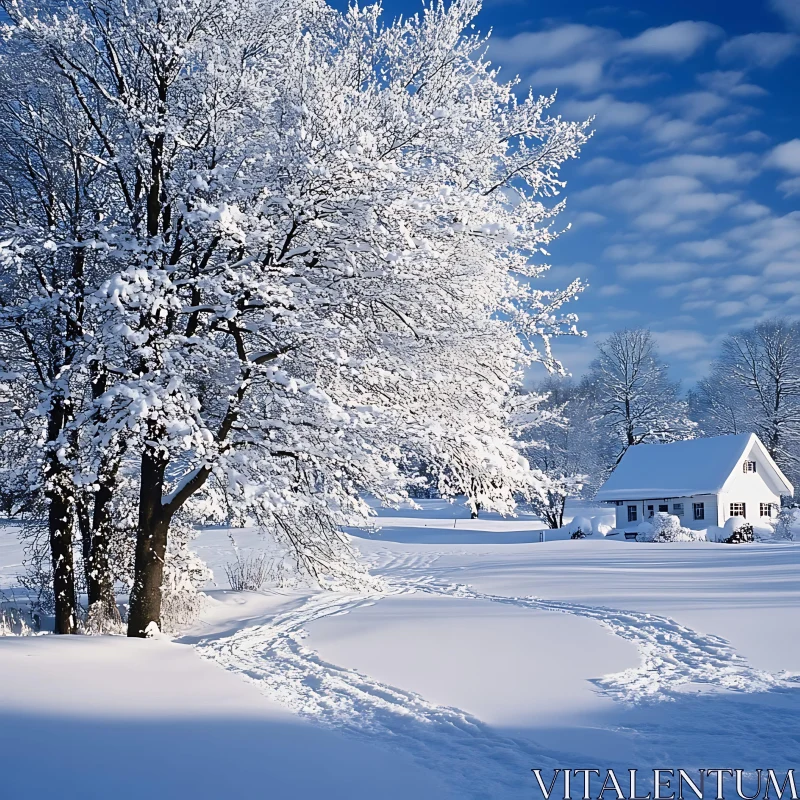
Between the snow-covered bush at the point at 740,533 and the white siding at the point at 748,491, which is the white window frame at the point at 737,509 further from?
the snow-covered bush at the point at 740,533

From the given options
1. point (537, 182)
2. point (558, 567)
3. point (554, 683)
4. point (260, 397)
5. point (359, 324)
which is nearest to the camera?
point (554, 683)

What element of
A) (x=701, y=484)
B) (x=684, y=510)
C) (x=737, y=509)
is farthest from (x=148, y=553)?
(x=737, y=509)

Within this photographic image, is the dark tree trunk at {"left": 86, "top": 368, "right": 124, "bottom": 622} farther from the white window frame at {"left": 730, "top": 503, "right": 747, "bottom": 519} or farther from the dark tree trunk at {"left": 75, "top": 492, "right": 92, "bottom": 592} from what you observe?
the white window frame at {"left": 730, "top": 503, "right": 747, "bottom": 519}

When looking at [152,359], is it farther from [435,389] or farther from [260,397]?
[435,389]

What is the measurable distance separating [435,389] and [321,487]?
220 centimetres

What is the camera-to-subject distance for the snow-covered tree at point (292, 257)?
8133 mm

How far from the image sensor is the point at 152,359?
8359mm

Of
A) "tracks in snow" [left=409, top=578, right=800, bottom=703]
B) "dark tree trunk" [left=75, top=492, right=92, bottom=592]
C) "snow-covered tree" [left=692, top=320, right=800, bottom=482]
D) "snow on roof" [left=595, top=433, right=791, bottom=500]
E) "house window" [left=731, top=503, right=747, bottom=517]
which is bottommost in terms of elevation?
"tracks in snow" [left=409, top=578, right=800, bottom=703]

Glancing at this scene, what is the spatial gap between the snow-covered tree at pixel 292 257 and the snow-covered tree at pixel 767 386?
3926 centimetres

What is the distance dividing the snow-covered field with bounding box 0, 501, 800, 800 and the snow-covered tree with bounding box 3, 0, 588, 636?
69.4 inches

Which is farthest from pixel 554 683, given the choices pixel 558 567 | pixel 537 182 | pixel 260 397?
pixel 558 567

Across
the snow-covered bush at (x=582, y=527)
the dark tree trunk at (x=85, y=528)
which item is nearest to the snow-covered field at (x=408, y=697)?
the dark tree trunk at (x=85, y=528)

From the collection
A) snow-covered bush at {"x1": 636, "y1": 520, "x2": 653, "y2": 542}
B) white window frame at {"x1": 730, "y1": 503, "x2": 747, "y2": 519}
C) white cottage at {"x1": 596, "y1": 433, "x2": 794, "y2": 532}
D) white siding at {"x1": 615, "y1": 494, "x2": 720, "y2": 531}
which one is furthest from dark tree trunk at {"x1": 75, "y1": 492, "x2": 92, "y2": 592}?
white window frame at {"x1": 730, "y1": 503, "x2": 747, "y2": 519}

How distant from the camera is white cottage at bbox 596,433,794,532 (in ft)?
116
